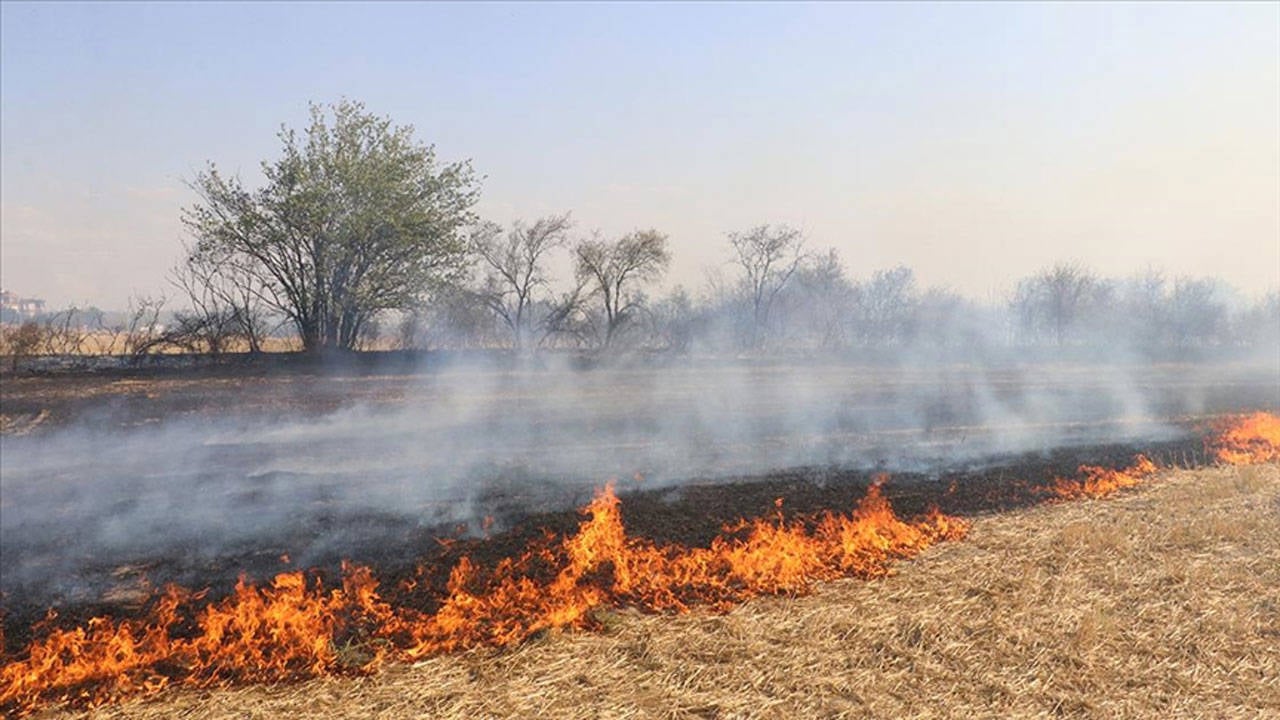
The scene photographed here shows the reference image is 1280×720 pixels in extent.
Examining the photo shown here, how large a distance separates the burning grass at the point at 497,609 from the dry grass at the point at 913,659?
0.07 metres

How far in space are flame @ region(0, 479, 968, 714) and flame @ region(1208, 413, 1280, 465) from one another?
8.09m

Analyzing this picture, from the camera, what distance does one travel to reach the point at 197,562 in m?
7.21

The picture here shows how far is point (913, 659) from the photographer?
4832mm

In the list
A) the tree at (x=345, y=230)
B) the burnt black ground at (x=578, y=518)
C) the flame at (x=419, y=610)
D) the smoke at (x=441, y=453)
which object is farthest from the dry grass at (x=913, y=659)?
the tree at (x=345, y=230)

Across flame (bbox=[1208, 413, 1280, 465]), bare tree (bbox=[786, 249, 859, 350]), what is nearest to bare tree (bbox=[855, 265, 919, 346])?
bare tree (bbox=[786, 249, 859, 350])

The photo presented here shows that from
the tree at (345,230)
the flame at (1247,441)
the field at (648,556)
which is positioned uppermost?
the tree at (345,230)

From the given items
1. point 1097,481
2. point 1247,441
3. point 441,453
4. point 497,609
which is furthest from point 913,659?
point 1247,441

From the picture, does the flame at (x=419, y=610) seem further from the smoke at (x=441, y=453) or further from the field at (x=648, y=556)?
the smoke at (x=441, y=453)

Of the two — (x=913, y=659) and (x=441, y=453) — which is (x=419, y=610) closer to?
(x=913, y=659)

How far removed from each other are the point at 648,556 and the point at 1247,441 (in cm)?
1382

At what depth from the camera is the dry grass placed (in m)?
4.27

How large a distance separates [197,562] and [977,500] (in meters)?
9.10

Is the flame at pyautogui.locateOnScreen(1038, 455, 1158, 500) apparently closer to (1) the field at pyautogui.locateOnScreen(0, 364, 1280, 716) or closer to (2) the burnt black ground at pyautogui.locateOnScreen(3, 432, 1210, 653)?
(1) the field at pyautogui.locateOnScreen(0, 364, 1280, 716)

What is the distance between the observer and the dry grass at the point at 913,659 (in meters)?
4.27
